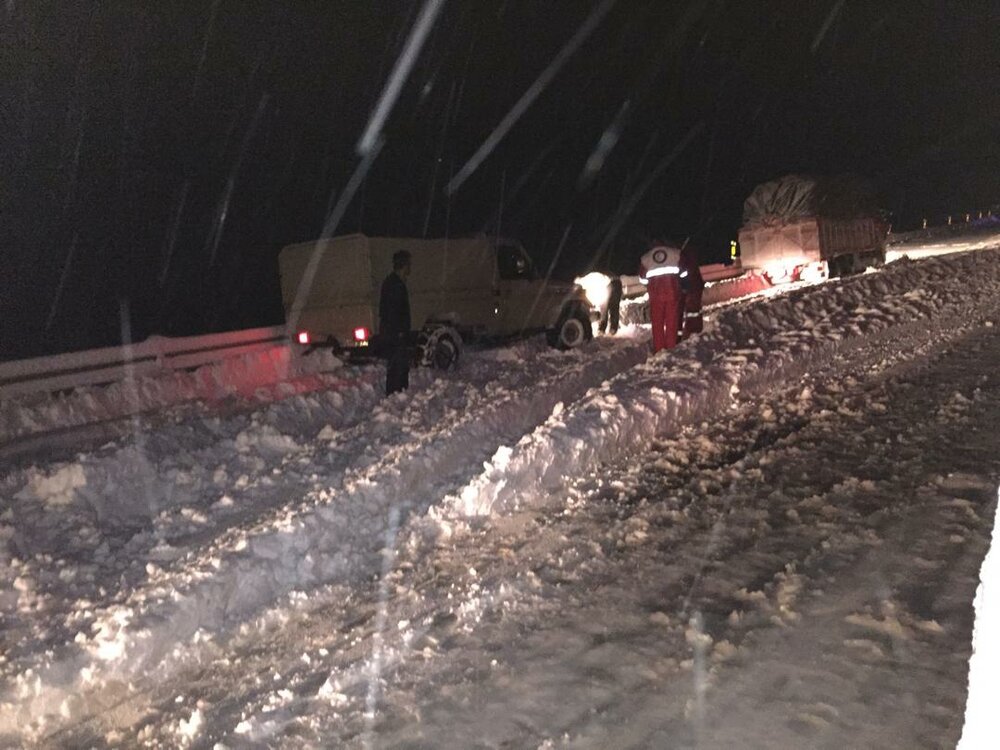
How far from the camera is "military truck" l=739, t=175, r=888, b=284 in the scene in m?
22.6

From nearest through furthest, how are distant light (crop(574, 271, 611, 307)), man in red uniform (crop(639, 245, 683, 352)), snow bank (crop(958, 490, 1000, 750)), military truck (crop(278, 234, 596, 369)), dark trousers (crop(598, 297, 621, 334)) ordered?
snow bank (crop(958, 490, 1000, 750)), man in red uniform (crop(639, 245, 683, 352)), military truck (crop(278, 234, 596, 369)), distant light (crop(574, 271, 611, 307)), dark trousers (crop(598, 297, 621, 334))

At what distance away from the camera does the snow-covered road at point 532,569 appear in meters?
3.83

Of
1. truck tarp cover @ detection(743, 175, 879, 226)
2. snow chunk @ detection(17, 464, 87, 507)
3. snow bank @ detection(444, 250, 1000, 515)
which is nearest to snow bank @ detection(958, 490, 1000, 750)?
snow bank @ detection(444, 250, 1000, 515)

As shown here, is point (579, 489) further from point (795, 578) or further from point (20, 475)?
point (20, 475)

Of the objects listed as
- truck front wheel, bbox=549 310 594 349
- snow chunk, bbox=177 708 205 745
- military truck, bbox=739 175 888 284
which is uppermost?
military truck, bbox=739 175 888 284

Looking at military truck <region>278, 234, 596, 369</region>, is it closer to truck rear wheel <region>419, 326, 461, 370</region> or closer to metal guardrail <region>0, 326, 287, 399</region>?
truck rear wheel <region>419, 326, 461, 370</region>

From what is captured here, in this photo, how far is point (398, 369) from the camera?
1100 centimetres

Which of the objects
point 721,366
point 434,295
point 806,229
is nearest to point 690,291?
point 721,366

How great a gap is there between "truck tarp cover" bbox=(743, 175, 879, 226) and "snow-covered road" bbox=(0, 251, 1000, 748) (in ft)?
45.6

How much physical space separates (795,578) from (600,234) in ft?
173

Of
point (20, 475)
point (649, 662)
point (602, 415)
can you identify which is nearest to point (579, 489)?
point (602, 415)

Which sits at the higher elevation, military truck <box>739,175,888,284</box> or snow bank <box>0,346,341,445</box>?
military truck <box>739,175,888,284</box>

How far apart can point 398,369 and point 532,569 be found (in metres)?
6.01

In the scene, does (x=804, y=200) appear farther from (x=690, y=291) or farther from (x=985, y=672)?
(x=985, y=672)
